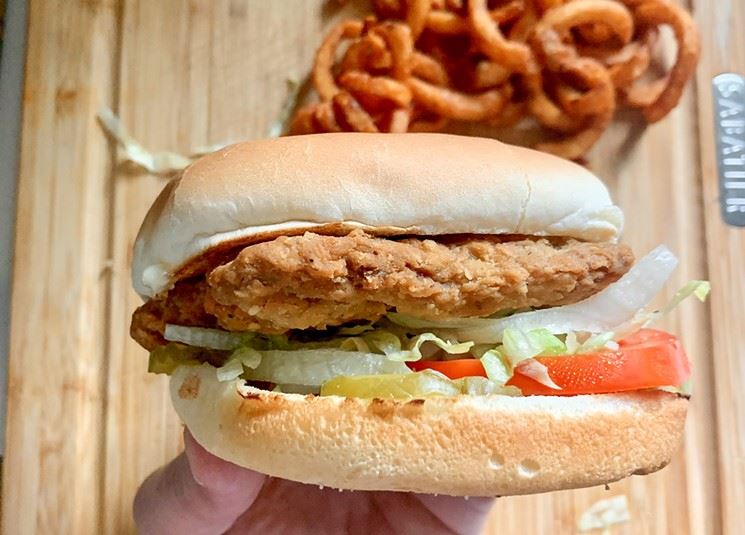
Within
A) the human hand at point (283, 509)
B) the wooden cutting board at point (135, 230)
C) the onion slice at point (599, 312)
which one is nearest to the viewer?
the onion slice at point (599, 312)

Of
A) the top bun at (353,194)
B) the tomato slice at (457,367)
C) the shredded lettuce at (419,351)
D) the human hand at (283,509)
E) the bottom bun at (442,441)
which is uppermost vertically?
the top bun at (353,194)

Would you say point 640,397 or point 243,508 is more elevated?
point 640,397

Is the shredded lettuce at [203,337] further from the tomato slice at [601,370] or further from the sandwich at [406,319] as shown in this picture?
the tomato slice at [601,370]

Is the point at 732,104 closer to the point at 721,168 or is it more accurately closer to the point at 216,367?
the point at 721,168

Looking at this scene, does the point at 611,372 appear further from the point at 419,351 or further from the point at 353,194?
the point at 353,194

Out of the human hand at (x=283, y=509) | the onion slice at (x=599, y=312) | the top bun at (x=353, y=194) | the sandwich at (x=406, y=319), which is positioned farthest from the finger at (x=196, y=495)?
the onion slice at (x=599, y=312)

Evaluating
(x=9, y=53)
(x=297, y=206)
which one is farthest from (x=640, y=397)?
(x=9, y=53)

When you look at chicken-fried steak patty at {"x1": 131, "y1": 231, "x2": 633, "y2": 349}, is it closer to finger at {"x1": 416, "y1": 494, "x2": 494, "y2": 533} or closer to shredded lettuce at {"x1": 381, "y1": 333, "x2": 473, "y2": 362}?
shredded lettuce at {"x1": 381, "y1": 333, "x2": 473, "y2": 362}
